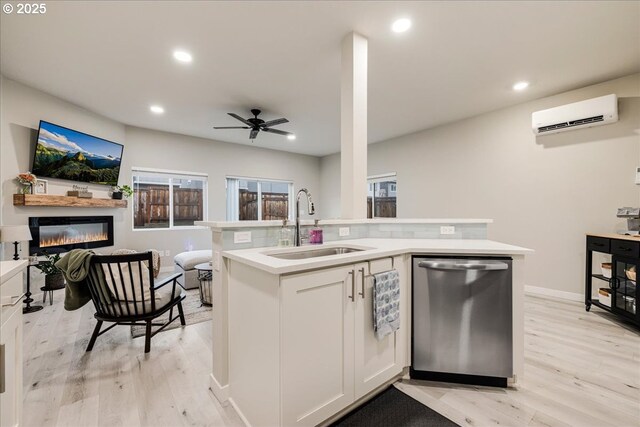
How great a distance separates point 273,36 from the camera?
251cm

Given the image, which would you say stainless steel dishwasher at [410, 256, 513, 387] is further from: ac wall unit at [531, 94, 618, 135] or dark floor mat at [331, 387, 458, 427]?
ac wall unit at [531, 94, 618, 135]

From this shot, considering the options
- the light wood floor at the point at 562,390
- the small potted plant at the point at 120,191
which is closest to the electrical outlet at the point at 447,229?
the light wood floor at the point at 562,390

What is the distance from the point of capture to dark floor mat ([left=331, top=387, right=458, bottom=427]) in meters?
1.53

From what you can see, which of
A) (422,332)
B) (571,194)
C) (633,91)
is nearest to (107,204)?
(422,332)

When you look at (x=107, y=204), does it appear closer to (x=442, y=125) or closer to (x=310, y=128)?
(x=310, y=128)

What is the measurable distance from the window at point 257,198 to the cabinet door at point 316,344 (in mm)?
4954

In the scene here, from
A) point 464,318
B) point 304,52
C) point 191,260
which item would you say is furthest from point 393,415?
point 191,260

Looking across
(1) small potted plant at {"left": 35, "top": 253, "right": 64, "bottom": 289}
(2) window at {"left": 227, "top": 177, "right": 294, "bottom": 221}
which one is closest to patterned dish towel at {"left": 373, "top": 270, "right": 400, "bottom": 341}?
(1) small potted plant at {"left": 35, "top": 253, "right": 64, "bottom": 289}

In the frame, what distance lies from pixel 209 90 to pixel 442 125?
394cm

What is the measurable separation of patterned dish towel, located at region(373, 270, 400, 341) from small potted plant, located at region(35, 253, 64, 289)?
4.02 metres

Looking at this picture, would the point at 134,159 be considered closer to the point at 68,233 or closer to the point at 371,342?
the point at 68,233

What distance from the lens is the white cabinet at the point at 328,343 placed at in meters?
1.29

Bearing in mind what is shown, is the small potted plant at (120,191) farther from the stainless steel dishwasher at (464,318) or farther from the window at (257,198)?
the stainless steel dishwasher at (464,318)

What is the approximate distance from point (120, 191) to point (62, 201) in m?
0.99
